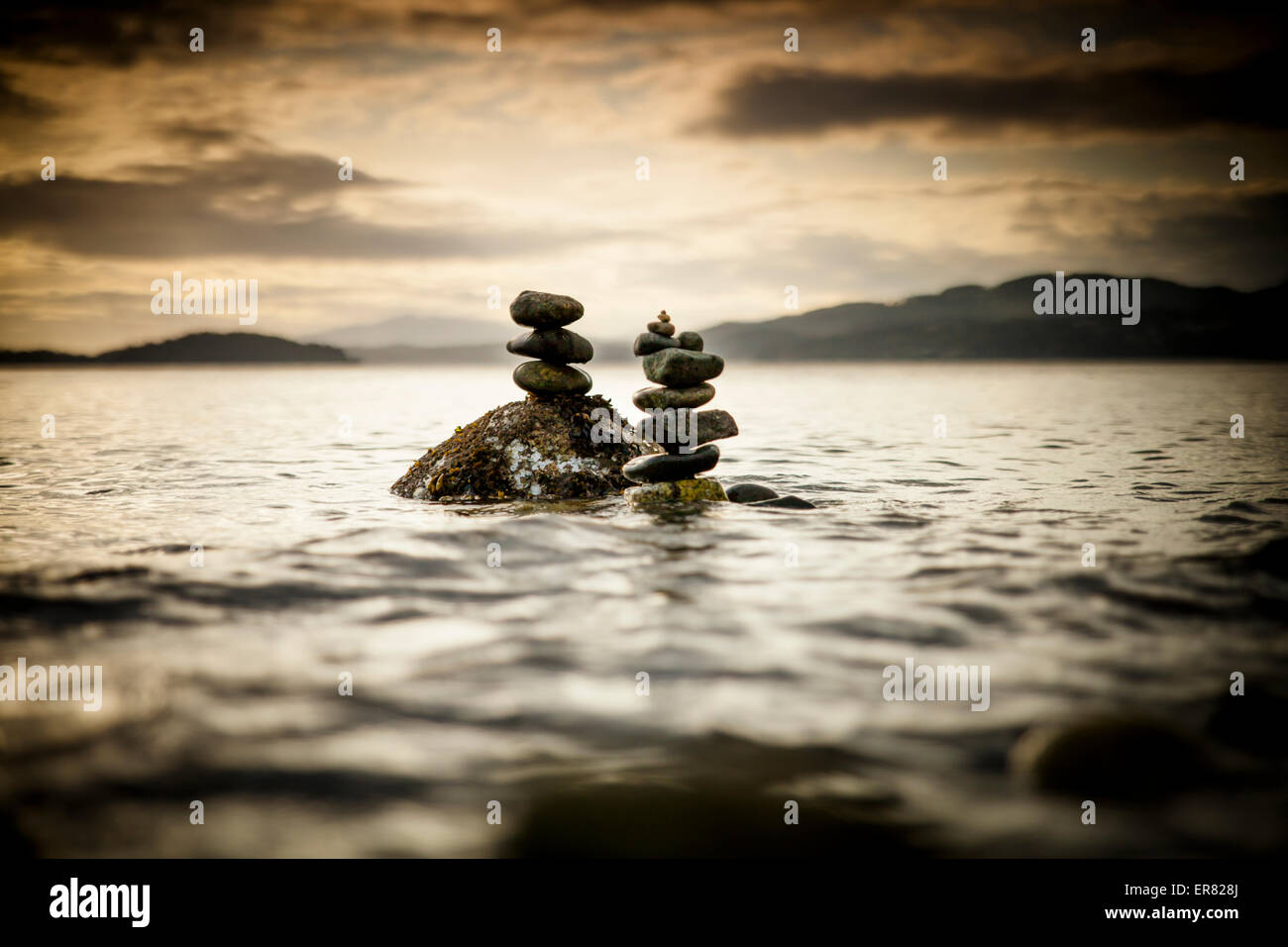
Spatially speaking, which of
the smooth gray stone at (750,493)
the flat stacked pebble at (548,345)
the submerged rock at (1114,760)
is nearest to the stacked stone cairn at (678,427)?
the smooth gray stone at (750,493)

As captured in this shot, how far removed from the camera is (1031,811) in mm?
3869

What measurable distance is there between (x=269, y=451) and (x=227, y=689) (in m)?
17.6

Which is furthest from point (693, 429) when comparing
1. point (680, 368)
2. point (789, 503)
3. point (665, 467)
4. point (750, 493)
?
point (789, 503)

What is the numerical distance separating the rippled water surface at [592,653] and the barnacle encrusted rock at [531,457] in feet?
3.03

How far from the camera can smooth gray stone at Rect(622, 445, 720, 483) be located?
1241 cm

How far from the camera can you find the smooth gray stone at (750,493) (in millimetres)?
12516

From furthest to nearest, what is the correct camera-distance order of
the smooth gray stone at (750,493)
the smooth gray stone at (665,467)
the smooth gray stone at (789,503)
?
the smooth gray stone at (750,493) → the smooth gray stone at (665,467) → the smooth gray stone at (789,503)

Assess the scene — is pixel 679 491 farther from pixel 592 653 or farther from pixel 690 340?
pixel 592 653

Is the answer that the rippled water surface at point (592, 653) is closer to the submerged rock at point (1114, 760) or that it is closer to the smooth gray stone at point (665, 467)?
the submerged rock at point (1114, 760)

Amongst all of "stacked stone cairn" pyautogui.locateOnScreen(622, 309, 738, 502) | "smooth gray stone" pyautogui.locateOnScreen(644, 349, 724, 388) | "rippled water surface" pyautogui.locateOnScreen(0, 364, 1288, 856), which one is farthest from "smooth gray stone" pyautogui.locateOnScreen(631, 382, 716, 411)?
"rippled water surface" pyautogui.locateOnScreen(0, 364, 1288, 856)

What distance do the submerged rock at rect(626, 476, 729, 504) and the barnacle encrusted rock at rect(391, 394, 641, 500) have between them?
1.15 meters

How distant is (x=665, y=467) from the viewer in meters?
12.4

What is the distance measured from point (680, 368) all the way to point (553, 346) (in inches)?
100

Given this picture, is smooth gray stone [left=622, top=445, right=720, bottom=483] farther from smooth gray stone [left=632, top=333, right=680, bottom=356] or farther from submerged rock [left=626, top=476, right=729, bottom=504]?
smooth gray stone [left=632, top=333, right=680, bottom=356]
